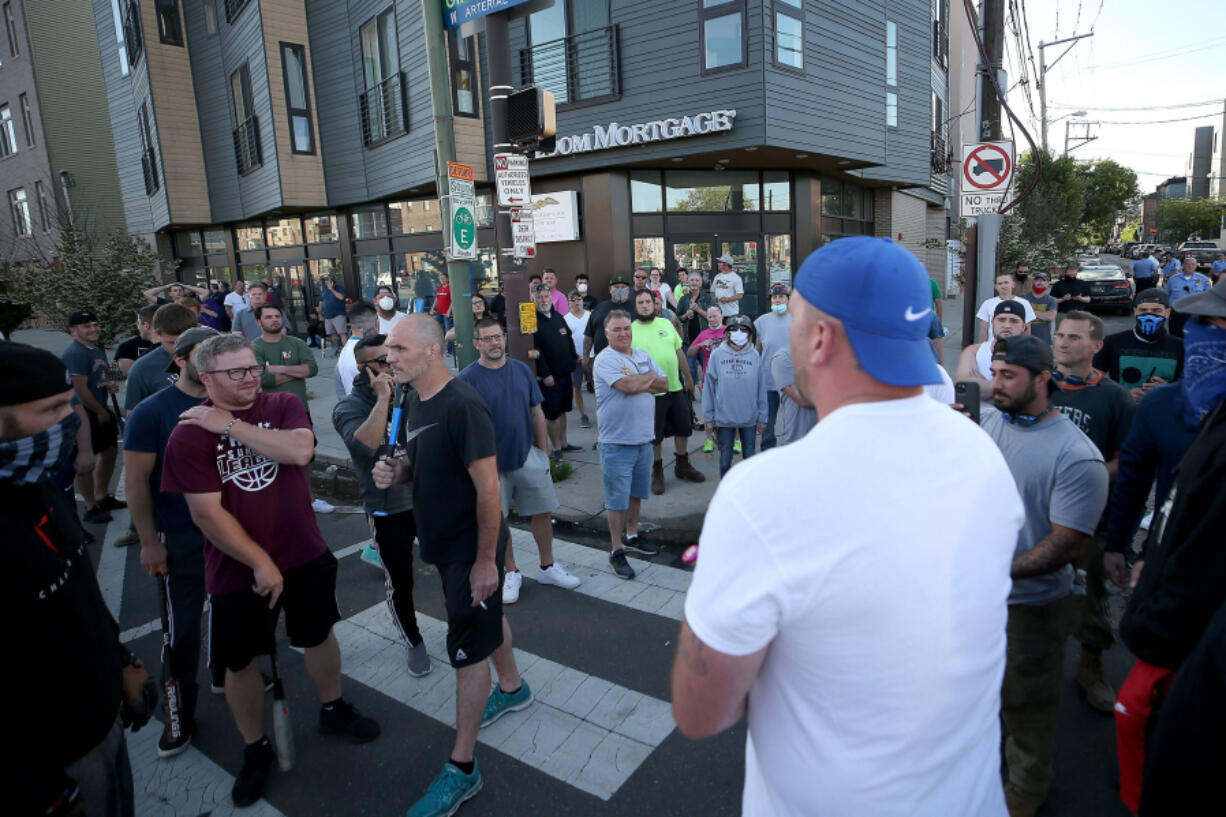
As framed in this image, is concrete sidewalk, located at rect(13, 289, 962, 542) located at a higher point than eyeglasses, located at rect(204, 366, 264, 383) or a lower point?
lower

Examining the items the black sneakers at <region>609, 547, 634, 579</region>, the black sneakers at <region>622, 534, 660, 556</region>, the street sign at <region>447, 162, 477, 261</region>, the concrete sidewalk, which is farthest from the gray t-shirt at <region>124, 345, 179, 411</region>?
the black sneakers at <region>622, 534, 660, 556</region>

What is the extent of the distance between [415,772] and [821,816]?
252 centimetres

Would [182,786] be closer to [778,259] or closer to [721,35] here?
[721,35]

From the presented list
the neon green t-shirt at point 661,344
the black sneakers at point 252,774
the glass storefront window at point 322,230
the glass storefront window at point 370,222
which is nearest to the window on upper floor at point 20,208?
the glass storefront window at point 322,230

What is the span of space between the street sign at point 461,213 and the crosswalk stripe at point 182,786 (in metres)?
4.06

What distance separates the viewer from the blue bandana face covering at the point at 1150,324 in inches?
202

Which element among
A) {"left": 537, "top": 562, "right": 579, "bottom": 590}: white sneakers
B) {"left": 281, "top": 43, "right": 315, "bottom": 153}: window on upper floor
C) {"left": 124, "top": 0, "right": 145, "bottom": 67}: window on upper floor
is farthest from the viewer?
{"left": 124, "top": 0, "right": 145, "bottom": 67}: window on upper floor

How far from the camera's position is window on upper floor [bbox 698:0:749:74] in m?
12.3

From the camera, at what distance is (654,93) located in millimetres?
13062

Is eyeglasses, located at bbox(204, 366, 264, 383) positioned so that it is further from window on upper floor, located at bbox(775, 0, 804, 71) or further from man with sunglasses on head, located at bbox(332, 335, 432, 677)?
window on upper floor, located at bbox(775, 0, 804, 71)

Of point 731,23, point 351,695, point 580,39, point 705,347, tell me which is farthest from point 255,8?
point 351,695

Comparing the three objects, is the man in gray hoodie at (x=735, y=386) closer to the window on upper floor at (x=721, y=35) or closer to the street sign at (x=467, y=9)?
the street sign at (x=467, y=9)

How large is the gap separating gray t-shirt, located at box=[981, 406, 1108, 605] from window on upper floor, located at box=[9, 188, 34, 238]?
116ft

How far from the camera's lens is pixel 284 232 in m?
21.1
